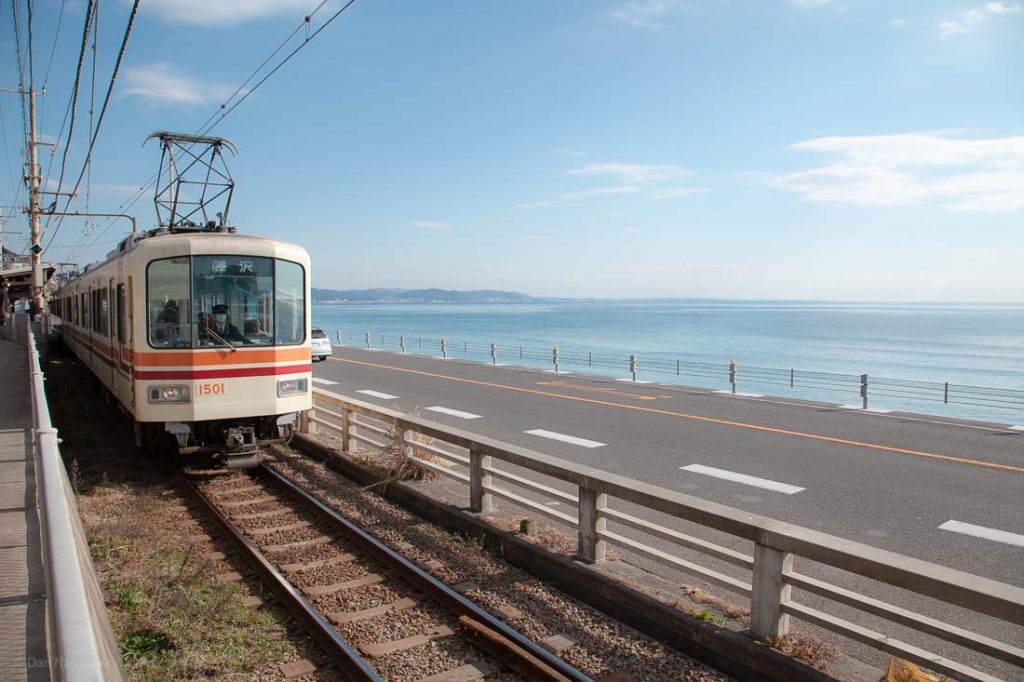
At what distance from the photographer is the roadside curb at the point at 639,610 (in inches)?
176

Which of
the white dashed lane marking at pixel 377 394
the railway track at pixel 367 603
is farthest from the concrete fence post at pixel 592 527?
the white dashed lane marking at pixel 377 394

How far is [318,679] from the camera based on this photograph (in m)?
4.75

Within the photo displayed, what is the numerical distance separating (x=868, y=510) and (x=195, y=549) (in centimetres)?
795

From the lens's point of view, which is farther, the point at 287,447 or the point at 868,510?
the point at 287,447

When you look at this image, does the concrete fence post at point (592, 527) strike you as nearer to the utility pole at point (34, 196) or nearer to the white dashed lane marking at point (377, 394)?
the white dashed lane marking at point (377, 394)

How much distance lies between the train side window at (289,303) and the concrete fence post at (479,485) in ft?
12.4

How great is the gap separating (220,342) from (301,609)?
496 centimetres

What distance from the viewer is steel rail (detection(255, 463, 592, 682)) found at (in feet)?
15.0

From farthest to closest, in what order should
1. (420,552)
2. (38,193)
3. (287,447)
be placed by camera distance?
(38,193)
(287,447)
(420,552)

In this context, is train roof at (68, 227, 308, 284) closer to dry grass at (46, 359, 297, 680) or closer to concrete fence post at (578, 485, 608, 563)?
dry grass at (46, 359, 297, 680)

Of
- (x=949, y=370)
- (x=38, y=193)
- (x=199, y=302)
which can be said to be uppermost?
(x=38, y=193)

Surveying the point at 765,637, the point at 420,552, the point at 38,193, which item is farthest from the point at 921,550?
the point at 38,193

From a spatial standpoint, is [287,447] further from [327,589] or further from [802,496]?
[802,496]

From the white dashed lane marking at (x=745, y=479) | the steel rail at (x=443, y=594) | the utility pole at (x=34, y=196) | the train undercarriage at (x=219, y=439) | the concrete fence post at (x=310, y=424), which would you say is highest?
the utility pole at (x=34, y=196)
